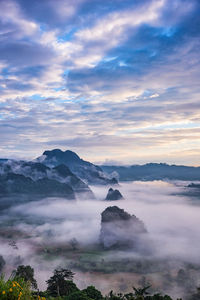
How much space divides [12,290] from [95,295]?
10582cm

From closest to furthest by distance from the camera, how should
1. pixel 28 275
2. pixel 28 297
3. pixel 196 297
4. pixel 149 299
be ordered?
pixel 28 297 → pixel 149 299 → pixel 28 275 → pixel 196 297

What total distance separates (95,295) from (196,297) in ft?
418

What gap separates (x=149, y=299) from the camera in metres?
80.4

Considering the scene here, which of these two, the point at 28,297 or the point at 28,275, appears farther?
the point at 28,275

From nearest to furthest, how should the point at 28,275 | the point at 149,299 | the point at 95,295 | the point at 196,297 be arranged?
the point at 149,299
the point at 95,295
the point at 28,275
the point at 196,297

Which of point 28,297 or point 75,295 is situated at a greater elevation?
point 28,297

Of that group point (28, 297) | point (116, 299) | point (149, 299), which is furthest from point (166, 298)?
point (28, 297)

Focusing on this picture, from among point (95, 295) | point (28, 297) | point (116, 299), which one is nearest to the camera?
point (28, 297)

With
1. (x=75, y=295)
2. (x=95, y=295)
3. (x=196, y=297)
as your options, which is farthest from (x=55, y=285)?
(x=196, y=297)

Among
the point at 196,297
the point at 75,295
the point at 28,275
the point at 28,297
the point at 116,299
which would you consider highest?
the point at 28,297

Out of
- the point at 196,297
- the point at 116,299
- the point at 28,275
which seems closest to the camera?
the point at 116,299

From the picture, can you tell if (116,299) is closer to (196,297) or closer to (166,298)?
(166,298)

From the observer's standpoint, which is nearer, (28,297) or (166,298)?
(28,297)

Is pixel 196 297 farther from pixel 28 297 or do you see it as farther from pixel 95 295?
pixel 28 297
